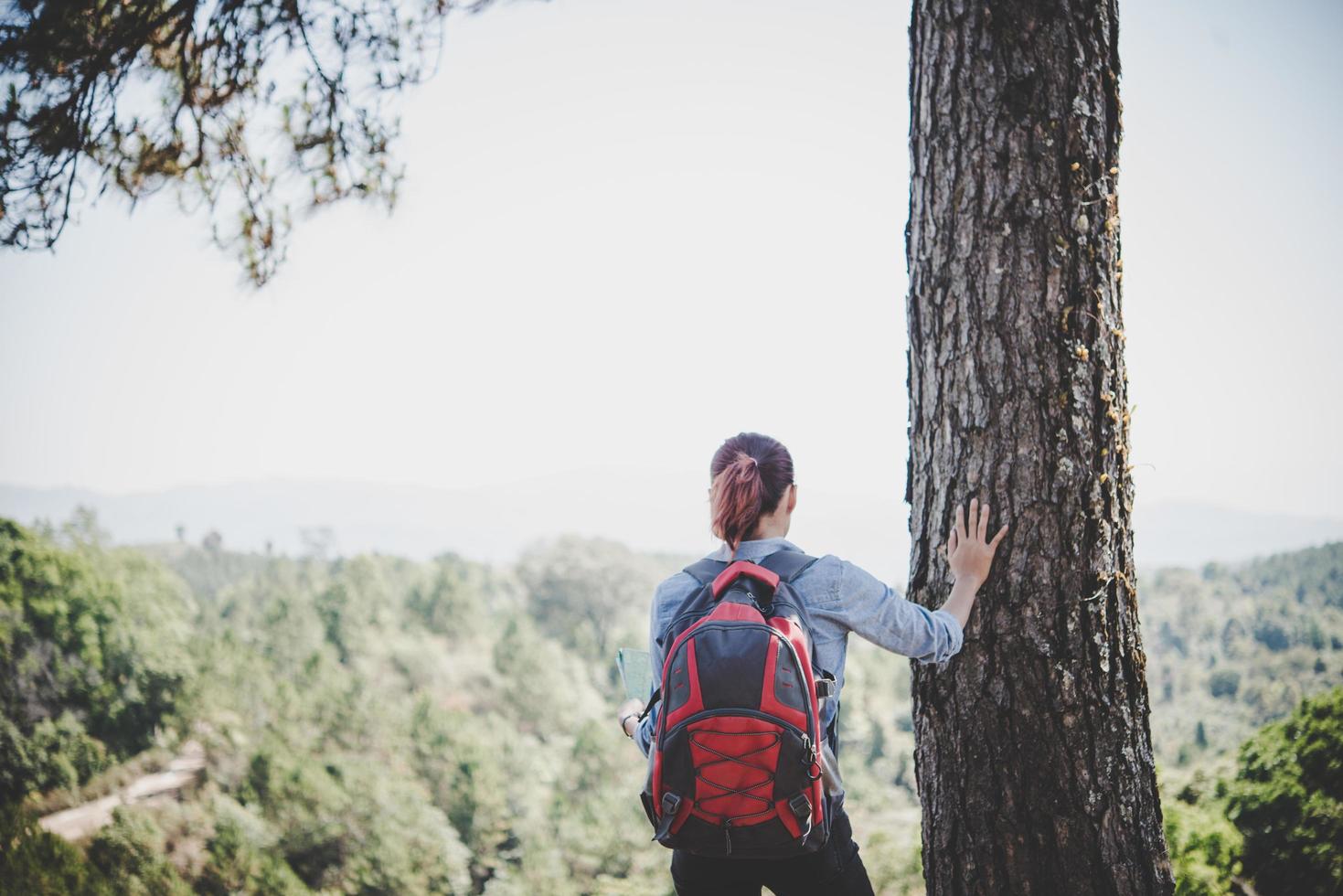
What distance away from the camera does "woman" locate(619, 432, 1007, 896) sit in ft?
5.16

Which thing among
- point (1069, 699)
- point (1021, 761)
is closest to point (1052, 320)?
point (1069, 699)

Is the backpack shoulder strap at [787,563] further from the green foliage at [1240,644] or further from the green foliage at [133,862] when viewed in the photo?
the green foliage at [1240,644]

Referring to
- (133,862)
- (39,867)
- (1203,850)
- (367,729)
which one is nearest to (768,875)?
(1203,850)

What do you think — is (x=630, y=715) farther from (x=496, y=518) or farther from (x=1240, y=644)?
(x=496, y=518)

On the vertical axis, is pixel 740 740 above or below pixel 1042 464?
below

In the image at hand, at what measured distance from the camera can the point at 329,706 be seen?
1060 inches

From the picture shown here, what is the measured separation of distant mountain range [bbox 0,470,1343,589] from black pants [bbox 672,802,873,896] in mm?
49058

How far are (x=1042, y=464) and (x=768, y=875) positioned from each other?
1.08 meters

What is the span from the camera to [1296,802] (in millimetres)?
5344

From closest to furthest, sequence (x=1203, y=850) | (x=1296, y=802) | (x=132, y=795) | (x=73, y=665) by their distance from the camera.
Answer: (x=1203, y=850), (x=1296, y=802), (x=73, y=665), (x=132, y=795)

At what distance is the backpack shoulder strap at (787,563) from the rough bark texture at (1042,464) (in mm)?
462

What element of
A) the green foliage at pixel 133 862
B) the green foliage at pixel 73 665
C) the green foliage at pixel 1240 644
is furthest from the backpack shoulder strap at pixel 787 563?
the green foliage at pixel 1240 644

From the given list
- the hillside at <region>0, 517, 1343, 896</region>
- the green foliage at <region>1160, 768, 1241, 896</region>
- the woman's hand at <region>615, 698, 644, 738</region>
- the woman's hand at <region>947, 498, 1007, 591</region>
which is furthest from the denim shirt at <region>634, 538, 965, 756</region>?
the hillside at <region>0, 517, 1343, 896</region>

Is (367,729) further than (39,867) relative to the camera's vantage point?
Yes
